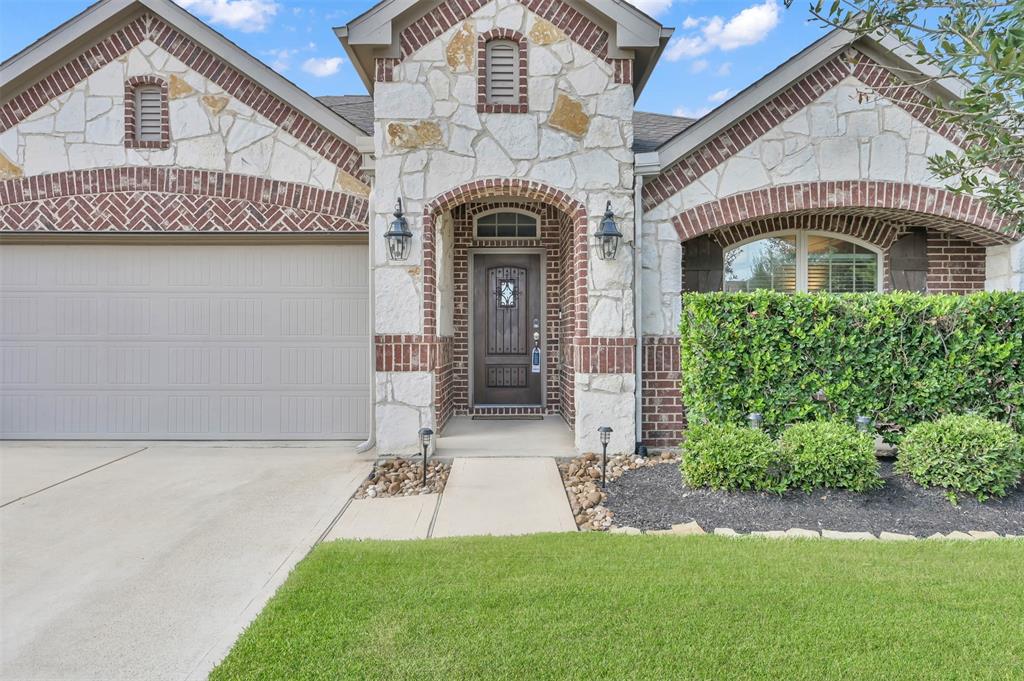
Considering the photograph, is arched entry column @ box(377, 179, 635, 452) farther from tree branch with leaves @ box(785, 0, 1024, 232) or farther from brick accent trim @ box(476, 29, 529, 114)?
tree branch with leaves @ box(785, 0, 1024, 232)

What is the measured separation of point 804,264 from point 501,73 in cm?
447

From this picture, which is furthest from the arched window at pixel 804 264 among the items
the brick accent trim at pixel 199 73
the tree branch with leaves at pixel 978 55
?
the brick accent trim at pixel 199 73

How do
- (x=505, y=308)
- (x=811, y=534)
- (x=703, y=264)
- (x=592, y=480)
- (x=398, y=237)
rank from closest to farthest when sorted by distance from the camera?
1. (x=811, y=534)
2. (x=592, y=480)
3. (x=398, y=237)
4. (x=703, y=264)
5. (x=505, y=308)

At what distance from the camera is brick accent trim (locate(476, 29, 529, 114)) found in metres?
6.09

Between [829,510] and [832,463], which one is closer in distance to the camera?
[829,510]

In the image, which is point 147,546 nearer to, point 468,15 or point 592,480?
point 592,480

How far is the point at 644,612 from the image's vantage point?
2.82m

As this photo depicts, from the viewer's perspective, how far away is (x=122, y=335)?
6.93 meters

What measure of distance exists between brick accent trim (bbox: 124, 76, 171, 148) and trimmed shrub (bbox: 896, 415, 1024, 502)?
8.08 metres

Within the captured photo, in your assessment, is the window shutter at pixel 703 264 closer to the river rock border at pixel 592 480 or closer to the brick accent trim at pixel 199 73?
the river rock border at pixel 592 480

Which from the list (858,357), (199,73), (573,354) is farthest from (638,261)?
(199,73)

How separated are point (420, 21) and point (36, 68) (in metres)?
4.34

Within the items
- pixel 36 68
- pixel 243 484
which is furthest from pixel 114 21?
pixel 243 484

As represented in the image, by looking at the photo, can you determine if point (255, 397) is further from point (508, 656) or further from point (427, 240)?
point (508, 656)
